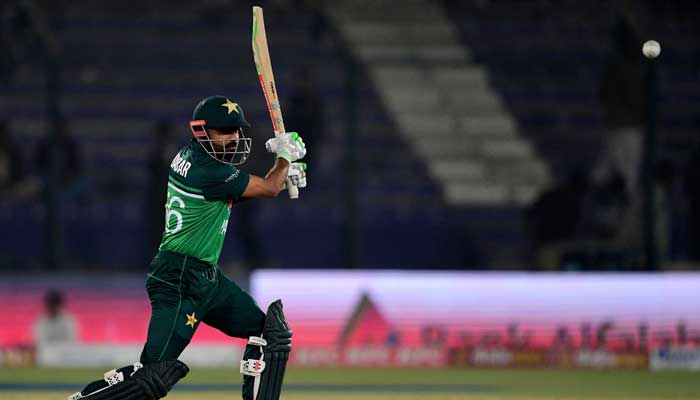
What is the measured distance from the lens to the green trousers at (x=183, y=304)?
22.7 feet

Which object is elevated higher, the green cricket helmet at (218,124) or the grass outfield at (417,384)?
the green cricket helmet at (218,124)

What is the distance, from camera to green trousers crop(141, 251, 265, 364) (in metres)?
6.92

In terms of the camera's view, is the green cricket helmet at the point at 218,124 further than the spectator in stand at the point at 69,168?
No

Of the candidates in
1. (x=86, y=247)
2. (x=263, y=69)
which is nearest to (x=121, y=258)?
(x=86, y=247)

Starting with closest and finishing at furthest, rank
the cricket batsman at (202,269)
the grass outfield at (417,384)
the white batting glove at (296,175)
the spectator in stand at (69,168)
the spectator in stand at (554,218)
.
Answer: the cricket batsman at (202,269) → the white batting glove at (296,175) → the grass outfield at (417,384) → the spectator in stand at (554,218) → the spectator in stand at (69,168)

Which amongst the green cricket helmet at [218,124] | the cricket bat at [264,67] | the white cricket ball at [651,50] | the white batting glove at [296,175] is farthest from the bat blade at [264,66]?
the white cricket ball at [651,50]

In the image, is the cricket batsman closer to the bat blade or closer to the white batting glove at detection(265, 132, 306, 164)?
the white batting glove at detection(265, 132, 306, 164)

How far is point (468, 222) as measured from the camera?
1508 cm

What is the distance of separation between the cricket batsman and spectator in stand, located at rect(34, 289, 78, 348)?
220 inches

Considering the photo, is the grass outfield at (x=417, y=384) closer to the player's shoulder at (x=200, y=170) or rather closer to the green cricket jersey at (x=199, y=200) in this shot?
the green cricket jersey at (x=199, y=200)

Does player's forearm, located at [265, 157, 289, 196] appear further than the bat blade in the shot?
No

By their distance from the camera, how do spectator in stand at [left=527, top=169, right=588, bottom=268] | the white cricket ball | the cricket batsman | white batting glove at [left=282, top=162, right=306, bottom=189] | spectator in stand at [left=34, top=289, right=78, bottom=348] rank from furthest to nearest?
spectator in stand at [left=527, top=169, right=588, bottom=268] < spectator in stand at [left=34, top=289, right=78, bottom=348] < the white cricket ball < white batting glove at [left=282, top=162, right=306, bottom=189] < the cricket batsman

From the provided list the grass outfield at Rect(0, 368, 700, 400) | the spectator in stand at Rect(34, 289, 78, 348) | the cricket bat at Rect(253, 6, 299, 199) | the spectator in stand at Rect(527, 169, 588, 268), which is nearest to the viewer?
the cricket bat at Rect(253, 6, 299, 199)

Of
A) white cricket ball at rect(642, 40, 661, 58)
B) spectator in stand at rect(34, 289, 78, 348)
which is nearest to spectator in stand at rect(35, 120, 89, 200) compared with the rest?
spectator in stand at rect(34, 289, 78, 348)
